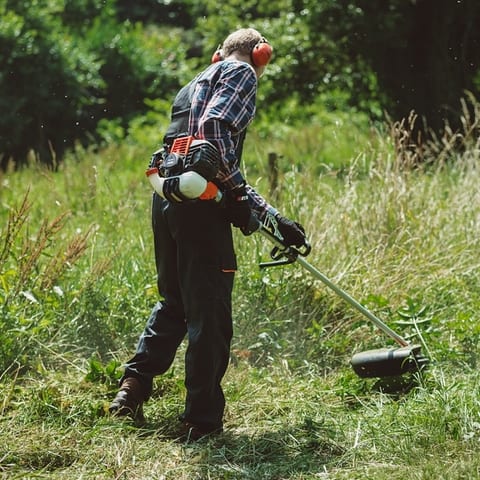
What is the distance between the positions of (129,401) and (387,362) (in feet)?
4.24

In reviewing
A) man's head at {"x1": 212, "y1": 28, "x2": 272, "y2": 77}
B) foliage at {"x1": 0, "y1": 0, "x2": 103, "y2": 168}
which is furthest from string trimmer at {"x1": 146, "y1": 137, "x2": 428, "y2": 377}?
foliage at {"x1": 0, "y1": 0, "x2": 103, "y2": 168}

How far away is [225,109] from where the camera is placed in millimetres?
4125

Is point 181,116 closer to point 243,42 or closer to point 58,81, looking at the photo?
point 243,42

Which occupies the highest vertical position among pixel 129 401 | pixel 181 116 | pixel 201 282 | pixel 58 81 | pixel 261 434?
pixel 181 116

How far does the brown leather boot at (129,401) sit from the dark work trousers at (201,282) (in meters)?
0.28

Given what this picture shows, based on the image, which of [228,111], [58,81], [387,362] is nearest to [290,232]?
[228,111]

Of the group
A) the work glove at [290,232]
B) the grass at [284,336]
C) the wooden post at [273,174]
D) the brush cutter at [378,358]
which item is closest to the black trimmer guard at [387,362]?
the brush cutter at [378,358]

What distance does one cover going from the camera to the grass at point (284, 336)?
4.11 meters

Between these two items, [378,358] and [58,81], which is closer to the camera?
[378,358]

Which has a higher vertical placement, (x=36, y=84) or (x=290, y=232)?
(x=290, y=232)

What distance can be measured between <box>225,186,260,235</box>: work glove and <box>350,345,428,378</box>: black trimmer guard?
1015 mm

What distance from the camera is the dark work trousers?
167 inches

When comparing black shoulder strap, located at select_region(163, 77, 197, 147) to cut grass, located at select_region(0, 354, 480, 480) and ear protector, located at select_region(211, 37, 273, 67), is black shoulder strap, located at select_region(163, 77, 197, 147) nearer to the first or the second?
ear protector, located at select_region(211, 37, 273, 67)

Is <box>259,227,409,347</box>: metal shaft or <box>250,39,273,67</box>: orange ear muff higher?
<box>250,39,273,67</box>: orange ear muff
